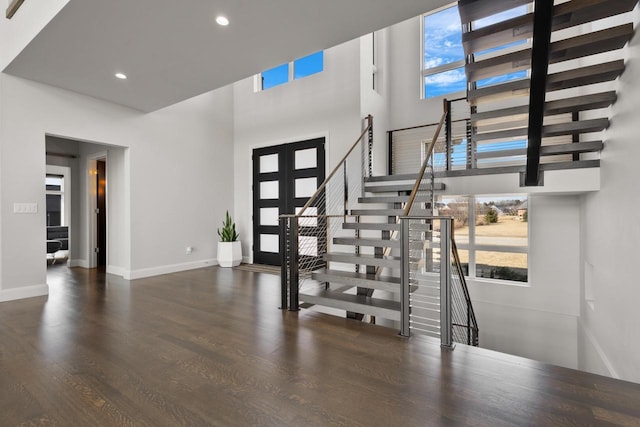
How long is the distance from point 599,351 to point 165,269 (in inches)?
230

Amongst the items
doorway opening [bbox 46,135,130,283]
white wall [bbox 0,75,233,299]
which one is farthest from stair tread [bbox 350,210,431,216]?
doorway opening [bbox 46,135,130,283]

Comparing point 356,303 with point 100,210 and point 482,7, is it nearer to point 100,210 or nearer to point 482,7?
point 482,7

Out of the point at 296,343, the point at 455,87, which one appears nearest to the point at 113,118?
the point at 296,343

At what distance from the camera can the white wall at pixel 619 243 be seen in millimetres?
2326

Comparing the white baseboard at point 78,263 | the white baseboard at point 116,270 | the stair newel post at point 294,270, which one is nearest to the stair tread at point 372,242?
the stair newel post at point 294,270

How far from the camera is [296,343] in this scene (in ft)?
7.80

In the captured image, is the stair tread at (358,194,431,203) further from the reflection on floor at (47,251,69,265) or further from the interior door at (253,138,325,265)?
the reflection on floor at (47,251,69,265)

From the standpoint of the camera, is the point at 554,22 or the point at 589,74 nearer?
the point at 554,22

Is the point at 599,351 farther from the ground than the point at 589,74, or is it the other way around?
the point at 589,74

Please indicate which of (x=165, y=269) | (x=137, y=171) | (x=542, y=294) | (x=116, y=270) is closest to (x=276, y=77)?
(x=137, y=171)

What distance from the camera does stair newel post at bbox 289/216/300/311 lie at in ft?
10.3

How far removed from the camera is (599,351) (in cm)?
326

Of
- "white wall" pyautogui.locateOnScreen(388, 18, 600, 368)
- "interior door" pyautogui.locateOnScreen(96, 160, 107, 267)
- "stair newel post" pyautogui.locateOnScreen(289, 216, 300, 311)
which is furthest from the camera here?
"interior door" pyautogui.locateOnScreen(96, 160, 107, 267)

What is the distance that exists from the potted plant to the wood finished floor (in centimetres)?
278
